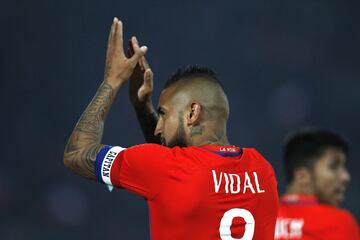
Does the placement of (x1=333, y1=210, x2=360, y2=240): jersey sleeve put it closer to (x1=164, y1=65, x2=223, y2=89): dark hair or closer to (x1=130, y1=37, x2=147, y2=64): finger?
(x1=164, y1=65, x2=223, y2=89): dark hair

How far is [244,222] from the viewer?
107 inches

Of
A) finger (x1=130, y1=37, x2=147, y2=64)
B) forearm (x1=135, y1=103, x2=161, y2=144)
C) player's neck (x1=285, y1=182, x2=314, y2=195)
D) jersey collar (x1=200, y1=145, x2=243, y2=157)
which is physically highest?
finger (x1=130, y1=37, x2=147, y2=64)

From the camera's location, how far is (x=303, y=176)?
438 centimetres

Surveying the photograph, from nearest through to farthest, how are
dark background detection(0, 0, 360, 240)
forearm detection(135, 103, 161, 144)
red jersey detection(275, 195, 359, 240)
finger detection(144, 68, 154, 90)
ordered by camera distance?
finger detection(144, 68, 154, 90) < forearm detection(135, 103, 161, 144) < red jersey detection(275, 195, 359, 240) < dark background detection(0, 0, 360, 240)

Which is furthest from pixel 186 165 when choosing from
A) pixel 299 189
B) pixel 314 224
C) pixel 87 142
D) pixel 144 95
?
pixel 299 189

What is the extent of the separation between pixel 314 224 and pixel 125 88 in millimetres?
5891

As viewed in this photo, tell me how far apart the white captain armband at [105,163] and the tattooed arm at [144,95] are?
1.74 ft

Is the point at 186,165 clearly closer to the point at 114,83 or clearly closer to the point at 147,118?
the point at 114,83

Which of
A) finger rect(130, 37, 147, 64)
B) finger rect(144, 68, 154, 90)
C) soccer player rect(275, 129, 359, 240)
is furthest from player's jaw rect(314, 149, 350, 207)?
finger rect(130, 37, 147, 64)

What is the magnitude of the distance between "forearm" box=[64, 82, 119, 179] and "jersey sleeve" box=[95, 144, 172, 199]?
44 mm

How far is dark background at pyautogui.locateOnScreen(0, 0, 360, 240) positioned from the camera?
9.32 meters

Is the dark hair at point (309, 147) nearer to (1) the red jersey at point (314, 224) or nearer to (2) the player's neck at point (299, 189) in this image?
(2) the player's neck at point (299, 189)

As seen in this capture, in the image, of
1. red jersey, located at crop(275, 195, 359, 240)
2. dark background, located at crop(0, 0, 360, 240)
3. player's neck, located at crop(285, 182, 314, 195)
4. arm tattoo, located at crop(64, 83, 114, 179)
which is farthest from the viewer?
dark background, located at crop(0, 0, 360, 240)

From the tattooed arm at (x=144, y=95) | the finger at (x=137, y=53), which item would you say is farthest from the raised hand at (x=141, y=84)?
the finger at (x=137, y=53)
